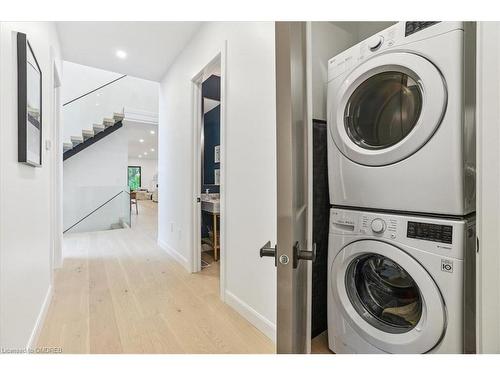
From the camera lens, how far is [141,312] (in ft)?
6.19

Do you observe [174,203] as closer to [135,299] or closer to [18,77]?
[135,299]

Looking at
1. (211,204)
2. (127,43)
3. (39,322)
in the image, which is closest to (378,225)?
(39,322)

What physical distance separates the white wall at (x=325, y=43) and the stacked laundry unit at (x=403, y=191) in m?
0.14

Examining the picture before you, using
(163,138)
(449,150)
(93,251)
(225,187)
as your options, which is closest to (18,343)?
(225,187)

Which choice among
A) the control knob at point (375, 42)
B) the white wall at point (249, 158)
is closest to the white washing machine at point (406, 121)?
the control knob at point (375, 42)

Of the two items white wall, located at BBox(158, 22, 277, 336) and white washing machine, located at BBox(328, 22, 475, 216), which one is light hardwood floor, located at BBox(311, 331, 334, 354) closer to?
white wall, located at BBox(158, 22, 277, 336)

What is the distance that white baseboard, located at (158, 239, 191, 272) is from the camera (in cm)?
280

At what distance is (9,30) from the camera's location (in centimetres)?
117

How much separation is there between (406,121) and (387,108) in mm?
138

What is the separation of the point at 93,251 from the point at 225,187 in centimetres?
263

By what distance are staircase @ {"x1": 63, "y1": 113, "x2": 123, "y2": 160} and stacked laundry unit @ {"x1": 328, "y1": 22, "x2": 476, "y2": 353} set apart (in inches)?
220

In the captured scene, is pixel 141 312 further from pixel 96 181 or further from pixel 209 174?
pixel 96 181

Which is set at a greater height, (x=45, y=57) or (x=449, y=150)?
(x=45, y=57)

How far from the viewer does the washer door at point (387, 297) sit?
3.42 feet
